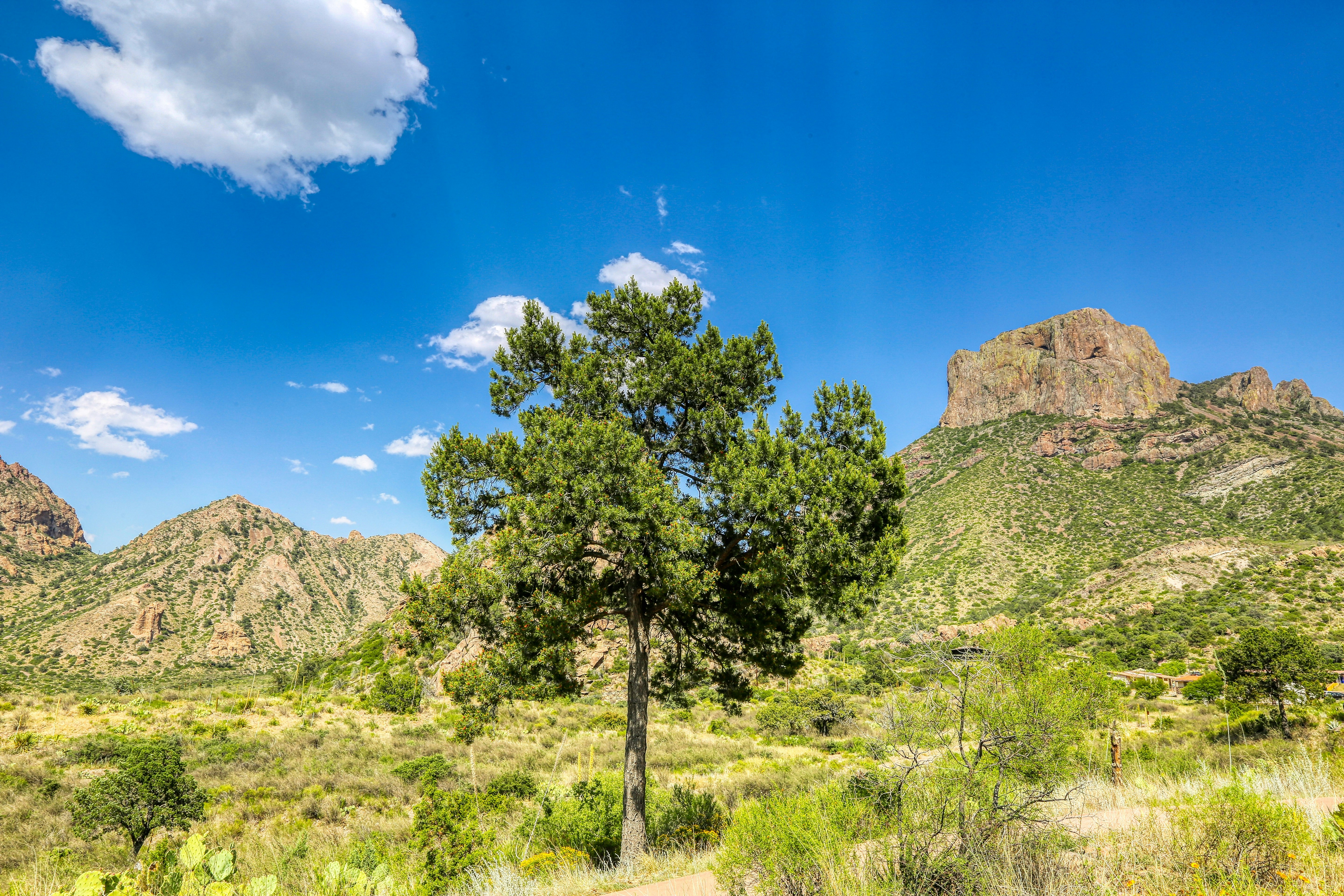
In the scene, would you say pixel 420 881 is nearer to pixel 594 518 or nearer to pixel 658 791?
pixel 594 518

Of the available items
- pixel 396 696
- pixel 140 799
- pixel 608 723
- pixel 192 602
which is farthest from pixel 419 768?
pixel 192 602

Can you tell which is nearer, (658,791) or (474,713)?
(474,713)

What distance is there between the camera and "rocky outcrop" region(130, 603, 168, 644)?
51250 millimetres

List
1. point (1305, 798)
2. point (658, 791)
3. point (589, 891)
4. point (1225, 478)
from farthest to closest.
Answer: point (1225, 478) → point (658, 791) → point (1305, 798) → point (589, 891)

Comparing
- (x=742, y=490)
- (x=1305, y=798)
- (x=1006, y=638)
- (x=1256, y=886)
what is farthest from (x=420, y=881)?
(x=1006, y=638)

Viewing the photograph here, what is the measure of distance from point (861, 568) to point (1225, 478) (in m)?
80.8

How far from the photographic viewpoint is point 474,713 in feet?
29.5

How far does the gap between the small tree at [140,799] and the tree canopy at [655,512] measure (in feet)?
22.7

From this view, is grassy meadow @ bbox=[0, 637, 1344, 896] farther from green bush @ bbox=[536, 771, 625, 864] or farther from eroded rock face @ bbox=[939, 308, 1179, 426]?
eroded rock face @ bbox=[939, 308, 1179, 426]

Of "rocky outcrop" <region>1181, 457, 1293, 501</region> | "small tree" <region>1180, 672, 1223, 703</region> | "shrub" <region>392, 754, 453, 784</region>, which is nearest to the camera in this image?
"shrub" <region>392, 754, 453, 784</region>

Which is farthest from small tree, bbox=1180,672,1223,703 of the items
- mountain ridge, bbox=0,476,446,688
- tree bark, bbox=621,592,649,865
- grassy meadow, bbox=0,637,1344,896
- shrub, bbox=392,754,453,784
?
mountain ridge, bbox=0,476,446,688

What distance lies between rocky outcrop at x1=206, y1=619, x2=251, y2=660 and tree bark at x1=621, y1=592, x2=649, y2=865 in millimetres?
63248

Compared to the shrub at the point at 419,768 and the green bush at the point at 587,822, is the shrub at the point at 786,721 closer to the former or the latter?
the shrub at the point at 419,768

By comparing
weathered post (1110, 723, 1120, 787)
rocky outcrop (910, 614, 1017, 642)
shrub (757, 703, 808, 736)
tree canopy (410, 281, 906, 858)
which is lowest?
shrub (757, 703, 808, 736)
